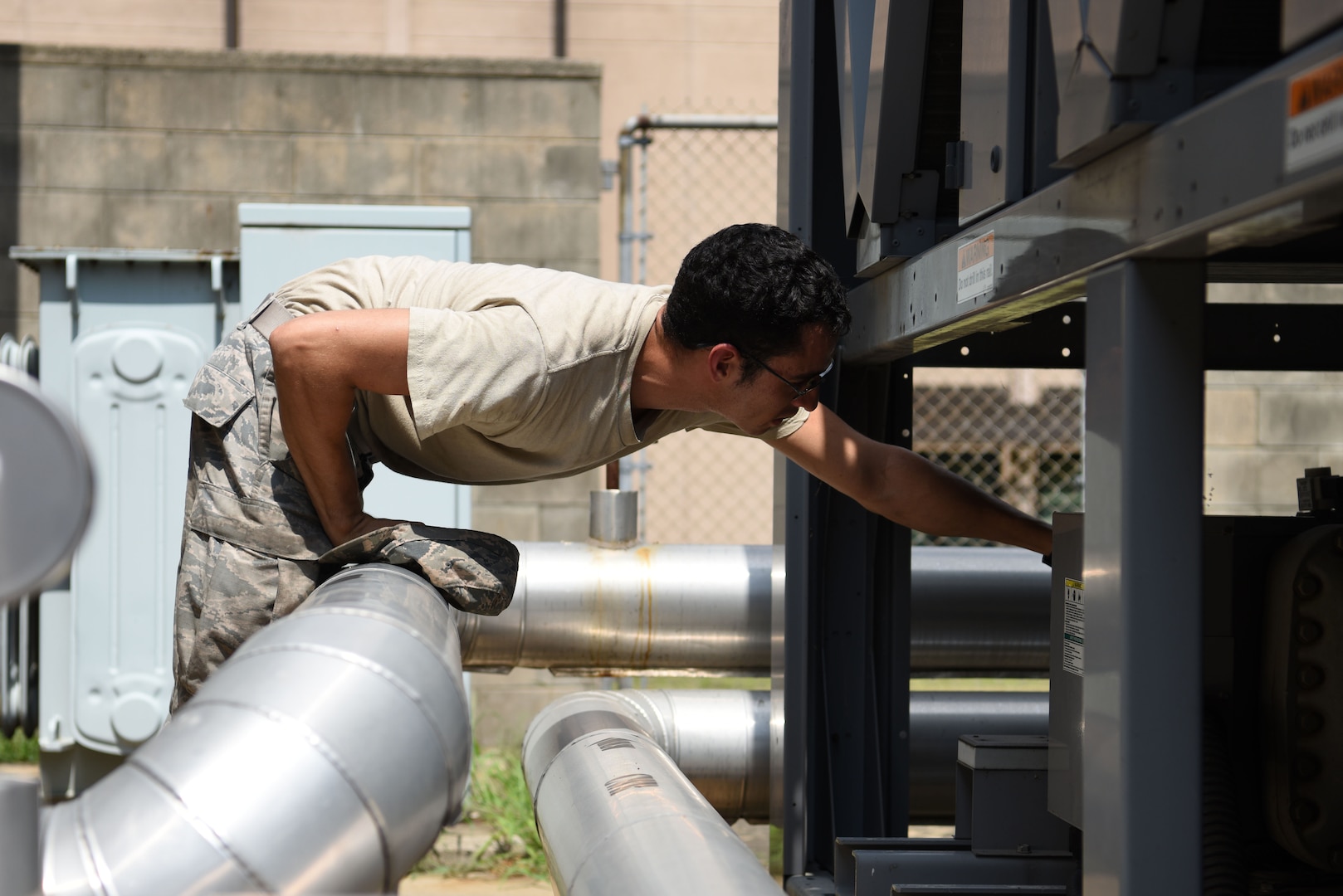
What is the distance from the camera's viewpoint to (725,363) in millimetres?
2180

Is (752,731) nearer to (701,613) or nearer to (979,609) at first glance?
(701,613)

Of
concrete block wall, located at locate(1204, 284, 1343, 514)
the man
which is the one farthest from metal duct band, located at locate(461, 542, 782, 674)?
concrete block wall, located at locate(1204, 284, 1343, 514)

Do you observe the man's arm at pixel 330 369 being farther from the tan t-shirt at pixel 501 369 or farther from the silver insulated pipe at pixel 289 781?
the silver insulated pipe at pixel 289 781

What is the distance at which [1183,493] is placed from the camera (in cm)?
137

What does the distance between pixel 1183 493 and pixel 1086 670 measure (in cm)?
26

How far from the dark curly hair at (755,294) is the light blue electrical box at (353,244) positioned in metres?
1.91

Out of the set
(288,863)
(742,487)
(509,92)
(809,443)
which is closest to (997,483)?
(742,487)

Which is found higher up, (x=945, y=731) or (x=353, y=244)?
(x=353, y=244)

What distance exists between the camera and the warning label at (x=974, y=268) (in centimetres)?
180

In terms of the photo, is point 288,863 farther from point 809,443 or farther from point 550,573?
point 550,573

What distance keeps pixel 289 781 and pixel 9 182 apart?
16.1 feet

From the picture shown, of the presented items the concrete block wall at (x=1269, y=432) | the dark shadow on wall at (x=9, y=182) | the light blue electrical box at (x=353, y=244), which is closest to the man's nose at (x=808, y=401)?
the light blue electrical box at (x=353, y=244)

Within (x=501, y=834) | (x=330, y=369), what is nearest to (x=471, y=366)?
(x=330, y=369)

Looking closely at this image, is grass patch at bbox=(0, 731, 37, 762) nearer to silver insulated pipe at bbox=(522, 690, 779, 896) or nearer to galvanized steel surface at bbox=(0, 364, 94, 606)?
silver insulated pipe at bbox=(522, 690, 779, 896)
